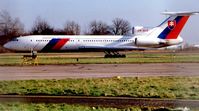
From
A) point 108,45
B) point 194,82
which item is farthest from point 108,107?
point 108,45

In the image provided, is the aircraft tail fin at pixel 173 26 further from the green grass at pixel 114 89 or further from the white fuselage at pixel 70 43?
the green grass at pixel 114 89

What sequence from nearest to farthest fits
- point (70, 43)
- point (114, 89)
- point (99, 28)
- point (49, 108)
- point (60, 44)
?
point (49, 108)
point (114, 89)
point (60, 44)
point (70, 43)
point (99, 28)


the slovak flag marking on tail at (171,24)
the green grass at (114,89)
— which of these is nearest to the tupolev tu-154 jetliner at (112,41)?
the slovak flag marking on tail at (171,24)

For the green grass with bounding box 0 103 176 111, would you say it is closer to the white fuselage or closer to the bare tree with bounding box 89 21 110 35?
the white fuselage

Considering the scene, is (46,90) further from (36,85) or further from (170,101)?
(170,101)

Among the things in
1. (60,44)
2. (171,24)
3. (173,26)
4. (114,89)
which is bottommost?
(114,89)

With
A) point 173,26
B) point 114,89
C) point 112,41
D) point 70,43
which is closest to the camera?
point 114,89

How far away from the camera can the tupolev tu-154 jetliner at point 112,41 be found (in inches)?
1869

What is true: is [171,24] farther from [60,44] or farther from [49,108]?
[49,108]

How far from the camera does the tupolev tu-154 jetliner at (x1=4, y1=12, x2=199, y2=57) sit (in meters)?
47.5

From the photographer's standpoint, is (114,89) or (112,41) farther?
(112,41)

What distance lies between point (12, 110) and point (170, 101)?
4.27 meters

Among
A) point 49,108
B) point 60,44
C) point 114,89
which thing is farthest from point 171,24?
point 49,108

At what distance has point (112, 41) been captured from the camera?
49.8 metres
